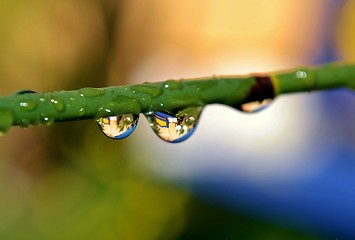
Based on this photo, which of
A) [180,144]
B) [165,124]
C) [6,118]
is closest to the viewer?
[6,118]

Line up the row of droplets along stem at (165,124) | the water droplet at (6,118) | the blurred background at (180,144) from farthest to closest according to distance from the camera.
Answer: the blurred background at (180,144)
the row of droplets along stem at (165,124)
the water droplet at (6,118)

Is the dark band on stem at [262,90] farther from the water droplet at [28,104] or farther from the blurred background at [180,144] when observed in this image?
the blurred background at [180,144]

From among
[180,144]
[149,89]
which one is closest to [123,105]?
[149,89]

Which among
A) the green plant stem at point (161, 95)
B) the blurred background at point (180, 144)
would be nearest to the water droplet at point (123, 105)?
the green plant stem at point (161, 95)

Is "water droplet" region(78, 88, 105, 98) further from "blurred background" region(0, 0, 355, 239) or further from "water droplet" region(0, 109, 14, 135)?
"blurred background" region(0, 0, 355, 239)

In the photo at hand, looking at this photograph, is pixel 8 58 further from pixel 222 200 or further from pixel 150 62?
pixel 222 200

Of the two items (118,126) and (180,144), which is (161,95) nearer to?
(118,126)
